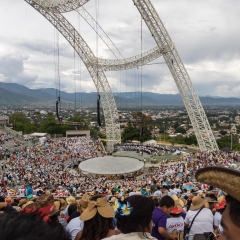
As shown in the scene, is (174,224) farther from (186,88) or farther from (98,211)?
(186,88)

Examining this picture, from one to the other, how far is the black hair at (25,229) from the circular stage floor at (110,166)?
15.9 metres

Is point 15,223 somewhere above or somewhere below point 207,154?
above

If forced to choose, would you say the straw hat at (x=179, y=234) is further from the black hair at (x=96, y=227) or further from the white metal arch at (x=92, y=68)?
the white metal arch at (x=92, y=68)

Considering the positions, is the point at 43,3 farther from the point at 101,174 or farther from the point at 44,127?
the point at 44,127

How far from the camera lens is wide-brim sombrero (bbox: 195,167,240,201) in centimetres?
121

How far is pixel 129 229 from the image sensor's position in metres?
1.94

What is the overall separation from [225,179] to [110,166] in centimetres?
1728

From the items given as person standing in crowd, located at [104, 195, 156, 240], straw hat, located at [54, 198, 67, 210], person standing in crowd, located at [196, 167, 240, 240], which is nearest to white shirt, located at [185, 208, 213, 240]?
person standing in crowd, located at [104, 195, 156, 240]

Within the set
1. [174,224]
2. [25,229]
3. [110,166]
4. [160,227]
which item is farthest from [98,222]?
[110,166]

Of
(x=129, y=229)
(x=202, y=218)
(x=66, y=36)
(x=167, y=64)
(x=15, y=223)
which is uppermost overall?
(x=66, y=36)

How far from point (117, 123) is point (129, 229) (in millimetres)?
25593

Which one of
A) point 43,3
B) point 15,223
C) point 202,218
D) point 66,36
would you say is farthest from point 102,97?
point 15,223

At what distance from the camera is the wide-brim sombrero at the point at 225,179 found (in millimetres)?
1214

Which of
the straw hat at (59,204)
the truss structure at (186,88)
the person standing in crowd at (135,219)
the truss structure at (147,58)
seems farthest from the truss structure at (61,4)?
the person standing in crowd at (135,219)
